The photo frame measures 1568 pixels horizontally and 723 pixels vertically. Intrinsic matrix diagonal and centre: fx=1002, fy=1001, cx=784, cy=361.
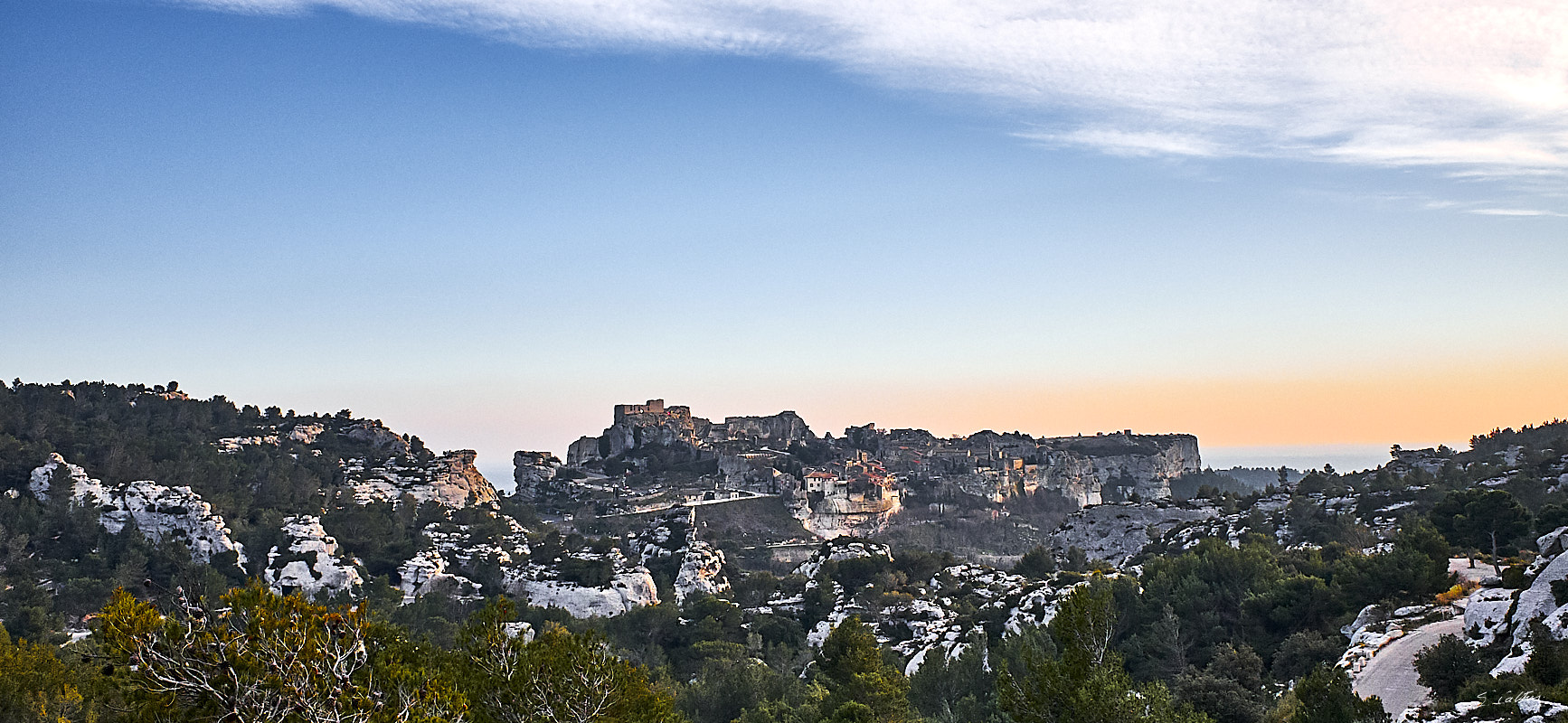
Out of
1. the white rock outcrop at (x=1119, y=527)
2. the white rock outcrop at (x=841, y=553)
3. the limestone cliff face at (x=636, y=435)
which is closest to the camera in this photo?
the white rock outcrop at (x=841, y=553)

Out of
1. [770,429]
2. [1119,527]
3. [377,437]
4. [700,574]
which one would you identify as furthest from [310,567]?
[770,429]

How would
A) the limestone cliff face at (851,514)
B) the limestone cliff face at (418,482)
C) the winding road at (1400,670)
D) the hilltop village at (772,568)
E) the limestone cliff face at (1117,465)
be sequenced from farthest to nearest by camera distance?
the limestone cliff face at (1117,465), the limestone cliff face at (851,514), the limestone cliff face at (418,482), the winding road at (1400,670), the hilltop village at (772,568)

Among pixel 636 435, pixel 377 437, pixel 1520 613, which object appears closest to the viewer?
pixel 1520 613

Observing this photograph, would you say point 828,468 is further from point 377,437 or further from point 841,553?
point 841,553

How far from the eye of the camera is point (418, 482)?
77.9m

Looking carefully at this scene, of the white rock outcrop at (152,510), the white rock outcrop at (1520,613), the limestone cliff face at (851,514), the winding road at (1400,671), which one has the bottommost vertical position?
the limestone cliff face at (851,514)

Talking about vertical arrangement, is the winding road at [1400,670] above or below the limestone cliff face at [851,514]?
above

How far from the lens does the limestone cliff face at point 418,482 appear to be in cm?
7319

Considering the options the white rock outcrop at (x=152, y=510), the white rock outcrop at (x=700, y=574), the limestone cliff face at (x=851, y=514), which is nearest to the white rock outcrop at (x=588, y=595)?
the white rock outcrop at (x=700, y=574)

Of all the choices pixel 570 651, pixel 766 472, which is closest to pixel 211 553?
pixel 570 651

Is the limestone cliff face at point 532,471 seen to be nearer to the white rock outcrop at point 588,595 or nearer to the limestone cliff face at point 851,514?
the limestone cliff face at point 851,514

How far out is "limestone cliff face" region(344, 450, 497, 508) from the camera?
240ft

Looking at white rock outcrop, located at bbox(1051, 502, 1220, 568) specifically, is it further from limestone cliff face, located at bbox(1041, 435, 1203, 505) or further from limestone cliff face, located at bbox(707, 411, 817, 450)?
limestone cliff face, located at bbox(707, 411, 817, 450)

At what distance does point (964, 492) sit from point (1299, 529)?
72330 mm
